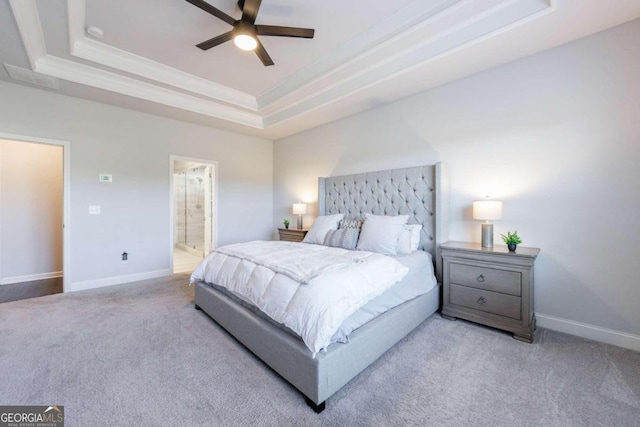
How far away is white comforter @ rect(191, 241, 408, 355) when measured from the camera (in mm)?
1604

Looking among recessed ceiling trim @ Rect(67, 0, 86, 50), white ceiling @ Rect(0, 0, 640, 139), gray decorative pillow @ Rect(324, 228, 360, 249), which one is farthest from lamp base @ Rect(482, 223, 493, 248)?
recessed ceiling trim @ Rect(67, 0, 86, 50)

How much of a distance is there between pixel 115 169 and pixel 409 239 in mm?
4462

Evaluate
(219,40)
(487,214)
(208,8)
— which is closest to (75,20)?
(219,40)

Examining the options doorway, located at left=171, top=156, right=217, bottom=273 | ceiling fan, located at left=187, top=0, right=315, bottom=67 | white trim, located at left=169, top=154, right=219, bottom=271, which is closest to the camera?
ceiling fan, located at left=187, top=0, right=315, bottom=67

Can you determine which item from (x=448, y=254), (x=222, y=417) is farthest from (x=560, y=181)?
(x=222, y=417)

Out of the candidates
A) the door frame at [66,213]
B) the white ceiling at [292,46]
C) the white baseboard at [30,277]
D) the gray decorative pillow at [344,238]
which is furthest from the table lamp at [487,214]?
the white baseboard at [30,277]

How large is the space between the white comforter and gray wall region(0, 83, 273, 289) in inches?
95.0

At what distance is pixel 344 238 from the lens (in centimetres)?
335

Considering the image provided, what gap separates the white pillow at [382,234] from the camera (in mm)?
2979

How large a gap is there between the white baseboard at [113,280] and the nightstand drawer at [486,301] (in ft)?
14.8

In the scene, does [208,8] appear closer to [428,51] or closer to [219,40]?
[219,40]

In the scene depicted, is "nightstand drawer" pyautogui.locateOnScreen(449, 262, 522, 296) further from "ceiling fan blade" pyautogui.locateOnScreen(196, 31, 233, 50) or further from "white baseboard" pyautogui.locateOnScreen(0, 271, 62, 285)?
"white baseboard" pyautogui.locateOnScreen(0, 271, 62, 285)

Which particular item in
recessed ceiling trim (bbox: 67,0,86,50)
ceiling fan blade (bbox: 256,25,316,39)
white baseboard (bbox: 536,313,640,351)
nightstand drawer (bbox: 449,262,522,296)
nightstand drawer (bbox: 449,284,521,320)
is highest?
recessed ceiling trim (bbox: 67,0,86,50)

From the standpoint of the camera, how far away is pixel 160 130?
4445 mm
